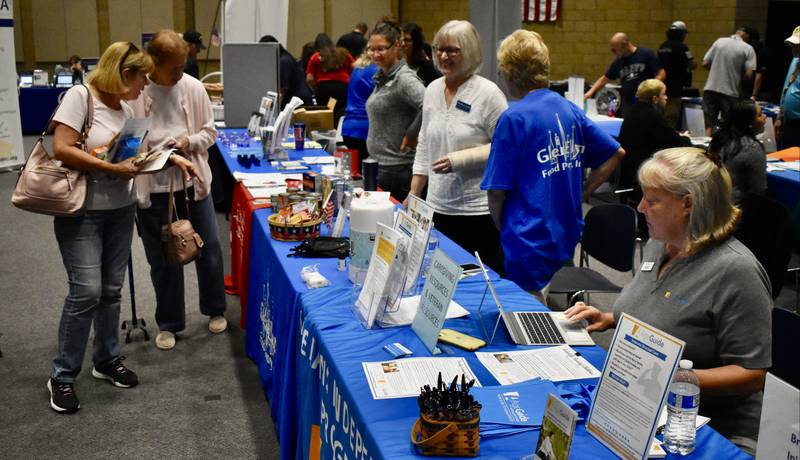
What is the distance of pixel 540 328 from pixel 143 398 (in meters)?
1.93

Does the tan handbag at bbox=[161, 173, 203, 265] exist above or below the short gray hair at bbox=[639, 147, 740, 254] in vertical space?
below

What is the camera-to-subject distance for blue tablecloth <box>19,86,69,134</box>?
11078 millimetres

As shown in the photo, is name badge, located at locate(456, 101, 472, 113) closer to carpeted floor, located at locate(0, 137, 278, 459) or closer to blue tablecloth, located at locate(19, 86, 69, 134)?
carpeted floor, located at locate(0, 137, 278, 459)

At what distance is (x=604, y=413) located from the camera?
1587 mm

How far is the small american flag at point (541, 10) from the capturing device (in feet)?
41.2

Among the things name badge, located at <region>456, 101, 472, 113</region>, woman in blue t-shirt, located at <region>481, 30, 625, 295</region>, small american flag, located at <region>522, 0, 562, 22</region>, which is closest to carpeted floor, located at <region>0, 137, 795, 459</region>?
woman in blue t-shirt, located at <region>481, 30, 625, 295</region>

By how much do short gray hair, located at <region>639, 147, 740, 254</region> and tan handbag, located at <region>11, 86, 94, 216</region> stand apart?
2.08 metres

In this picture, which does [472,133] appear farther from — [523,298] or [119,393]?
[119,393]

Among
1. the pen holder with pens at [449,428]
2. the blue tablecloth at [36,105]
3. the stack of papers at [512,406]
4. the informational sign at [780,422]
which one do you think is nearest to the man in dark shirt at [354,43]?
the blue tablecloth at [36,105]

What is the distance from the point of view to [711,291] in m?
1.88

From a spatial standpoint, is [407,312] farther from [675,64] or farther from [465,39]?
[675,64]

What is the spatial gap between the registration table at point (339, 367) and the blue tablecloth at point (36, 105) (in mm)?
9093

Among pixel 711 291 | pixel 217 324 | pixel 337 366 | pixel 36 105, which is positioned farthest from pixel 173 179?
pixel 36 105

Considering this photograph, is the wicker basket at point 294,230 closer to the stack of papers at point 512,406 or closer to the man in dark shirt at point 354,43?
the stack of papers at point 512,406
